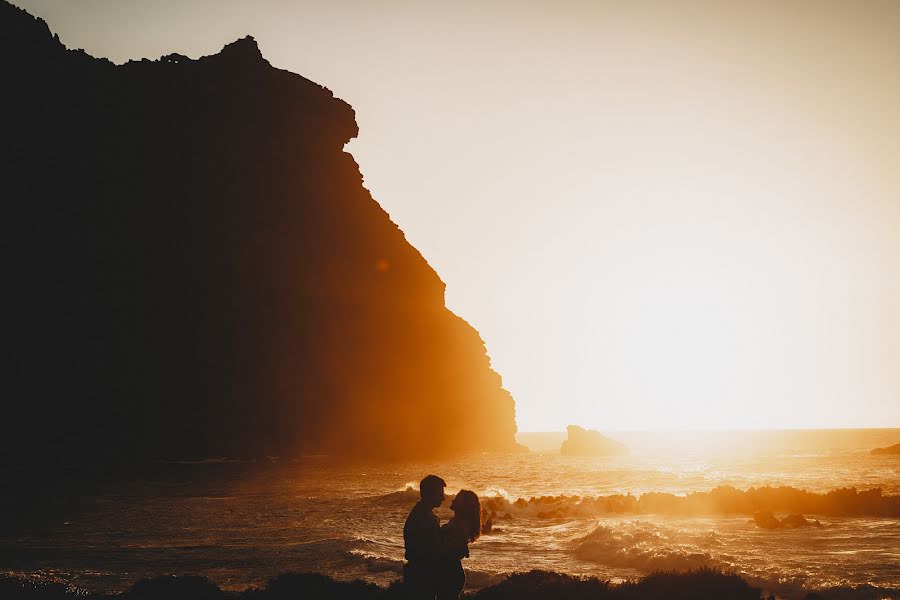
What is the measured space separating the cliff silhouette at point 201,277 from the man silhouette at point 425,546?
8671 centimetres

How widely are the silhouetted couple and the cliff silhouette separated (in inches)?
3415

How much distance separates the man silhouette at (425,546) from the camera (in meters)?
7.45

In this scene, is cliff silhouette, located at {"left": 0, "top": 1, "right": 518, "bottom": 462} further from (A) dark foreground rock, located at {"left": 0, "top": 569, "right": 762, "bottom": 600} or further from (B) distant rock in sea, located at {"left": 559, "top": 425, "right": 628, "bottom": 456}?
(A) dark foreground rock, located at {"left": 0, "top": 569, "right": 762, "bottom": 600}

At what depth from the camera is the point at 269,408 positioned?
94062 mm


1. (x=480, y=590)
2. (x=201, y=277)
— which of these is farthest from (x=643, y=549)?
(x=201, y=277)

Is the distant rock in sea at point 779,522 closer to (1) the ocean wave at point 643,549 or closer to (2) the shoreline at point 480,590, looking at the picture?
(1) the ocean wave at point 643,549

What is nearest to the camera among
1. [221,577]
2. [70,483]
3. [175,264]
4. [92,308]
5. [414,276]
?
[221,577]

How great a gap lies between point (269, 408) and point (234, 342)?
11076 mm

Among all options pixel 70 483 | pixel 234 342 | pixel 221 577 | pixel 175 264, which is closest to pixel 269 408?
pixel 234 342

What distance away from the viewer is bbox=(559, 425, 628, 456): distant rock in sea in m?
129

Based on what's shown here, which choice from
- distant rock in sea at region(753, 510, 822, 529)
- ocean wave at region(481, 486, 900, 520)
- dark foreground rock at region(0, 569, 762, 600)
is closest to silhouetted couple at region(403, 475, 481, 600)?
dark foreground rock at region(0, 569, 762, 600)

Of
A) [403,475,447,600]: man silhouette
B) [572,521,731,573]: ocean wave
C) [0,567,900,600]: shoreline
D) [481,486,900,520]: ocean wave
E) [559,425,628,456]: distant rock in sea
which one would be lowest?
[559,425,628,456]: distant rock in sea

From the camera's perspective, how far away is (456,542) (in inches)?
293

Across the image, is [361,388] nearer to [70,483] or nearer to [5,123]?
[70,483]
